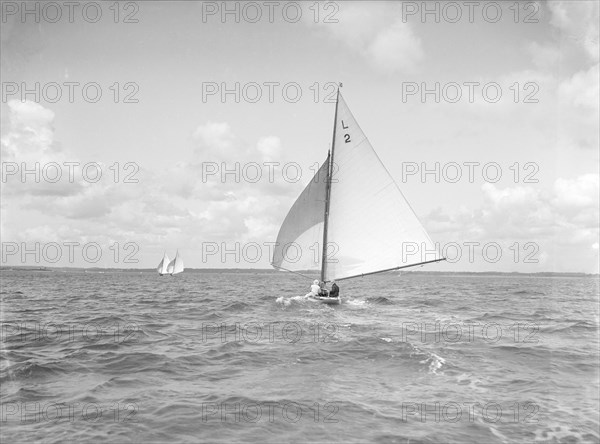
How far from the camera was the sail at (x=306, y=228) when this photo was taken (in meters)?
33.8

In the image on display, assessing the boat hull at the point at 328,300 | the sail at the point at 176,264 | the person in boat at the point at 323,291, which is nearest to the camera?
the boat hull at the point at 328,300

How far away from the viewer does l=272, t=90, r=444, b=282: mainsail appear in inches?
1154

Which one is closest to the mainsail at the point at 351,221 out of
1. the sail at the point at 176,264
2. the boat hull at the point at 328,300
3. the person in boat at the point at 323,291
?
the person in boat at the point at 323,291

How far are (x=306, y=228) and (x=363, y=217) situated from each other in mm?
4896

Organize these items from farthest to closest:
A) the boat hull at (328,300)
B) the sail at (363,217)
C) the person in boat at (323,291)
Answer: the person in boat at (323,291) → the boat hull at (328,300) → the sail at (363,217)

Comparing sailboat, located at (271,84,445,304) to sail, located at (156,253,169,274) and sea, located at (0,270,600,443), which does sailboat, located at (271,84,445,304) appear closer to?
sea, located at (0,270,600,443)

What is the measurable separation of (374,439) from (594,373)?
999cm

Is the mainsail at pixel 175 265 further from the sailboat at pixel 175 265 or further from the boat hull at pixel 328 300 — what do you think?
the boat hull at pixel 328 300

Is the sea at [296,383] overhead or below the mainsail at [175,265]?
below

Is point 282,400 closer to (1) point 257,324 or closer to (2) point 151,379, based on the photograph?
(2) point 151,379

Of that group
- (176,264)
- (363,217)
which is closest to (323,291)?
(363,217)

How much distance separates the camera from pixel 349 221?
31.9 m

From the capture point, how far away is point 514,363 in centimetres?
1639

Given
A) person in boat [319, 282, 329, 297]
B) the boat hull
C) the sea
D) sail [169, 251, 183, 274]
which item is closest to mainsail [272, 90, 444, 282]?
person in boat [319, 282, 329, 297]
